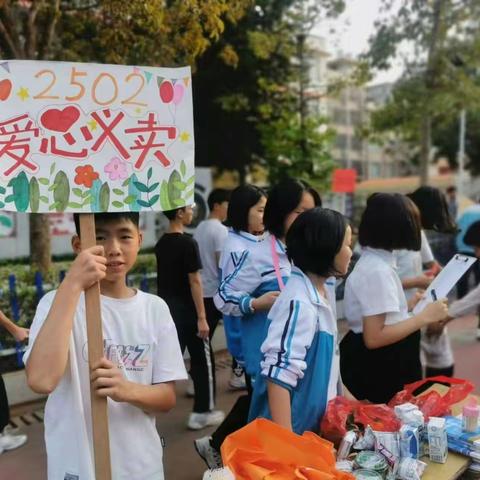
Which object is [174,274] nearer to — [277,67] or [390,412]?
[390,412]

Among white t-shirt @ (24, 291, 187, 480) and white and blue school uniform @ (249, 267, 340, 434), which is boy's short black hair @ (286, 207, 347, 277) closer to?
white and blue school uniform @ (249, 267, 340, 434)

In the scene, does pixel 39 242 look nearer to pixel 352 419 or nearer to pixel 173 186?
pixel 173 186

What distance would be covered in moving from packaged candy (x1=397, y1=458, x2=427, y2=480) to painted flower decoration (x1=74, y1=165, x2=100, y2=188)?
1.27 meters

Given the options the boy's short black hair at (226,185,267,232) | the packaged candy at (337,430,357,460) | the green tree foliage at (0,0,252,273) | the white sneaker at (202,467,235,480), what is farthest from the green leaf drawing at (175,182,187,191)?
the green tree foliage at (0,0,252,273)

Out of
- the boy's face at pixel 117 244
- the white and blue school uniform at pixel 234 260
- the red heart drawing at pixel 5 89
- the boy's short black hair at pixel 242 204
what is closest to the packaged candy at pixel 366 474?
the boy's face at pixel 117 244

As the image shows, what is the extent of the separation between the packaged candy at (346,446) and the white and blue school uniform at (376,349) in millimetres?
659

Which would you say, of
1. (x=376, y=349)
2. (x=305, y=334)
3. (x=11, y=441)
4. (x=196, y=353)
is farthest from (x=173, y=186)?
(x=11, y=441)

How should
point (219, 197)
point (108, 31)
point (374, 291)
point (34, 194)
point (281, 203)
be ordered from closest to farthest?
point (34, 194), point (374, 291), point (281, 203), point (219, 197), point (108, 31)

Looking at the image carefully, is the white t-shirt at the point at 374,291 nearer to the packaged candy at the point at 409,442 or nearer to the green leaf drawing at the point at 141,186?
the packaged candy at the point at 409,442

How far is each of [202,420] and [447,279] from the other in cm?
216

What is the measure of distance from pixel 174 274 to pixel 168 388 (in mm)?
2245

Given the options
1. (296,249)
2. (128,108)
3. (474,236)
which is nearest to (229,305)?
(296,249)

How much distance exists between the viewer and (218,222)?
474cm

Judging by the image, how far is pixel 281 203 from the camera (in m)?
2.67
